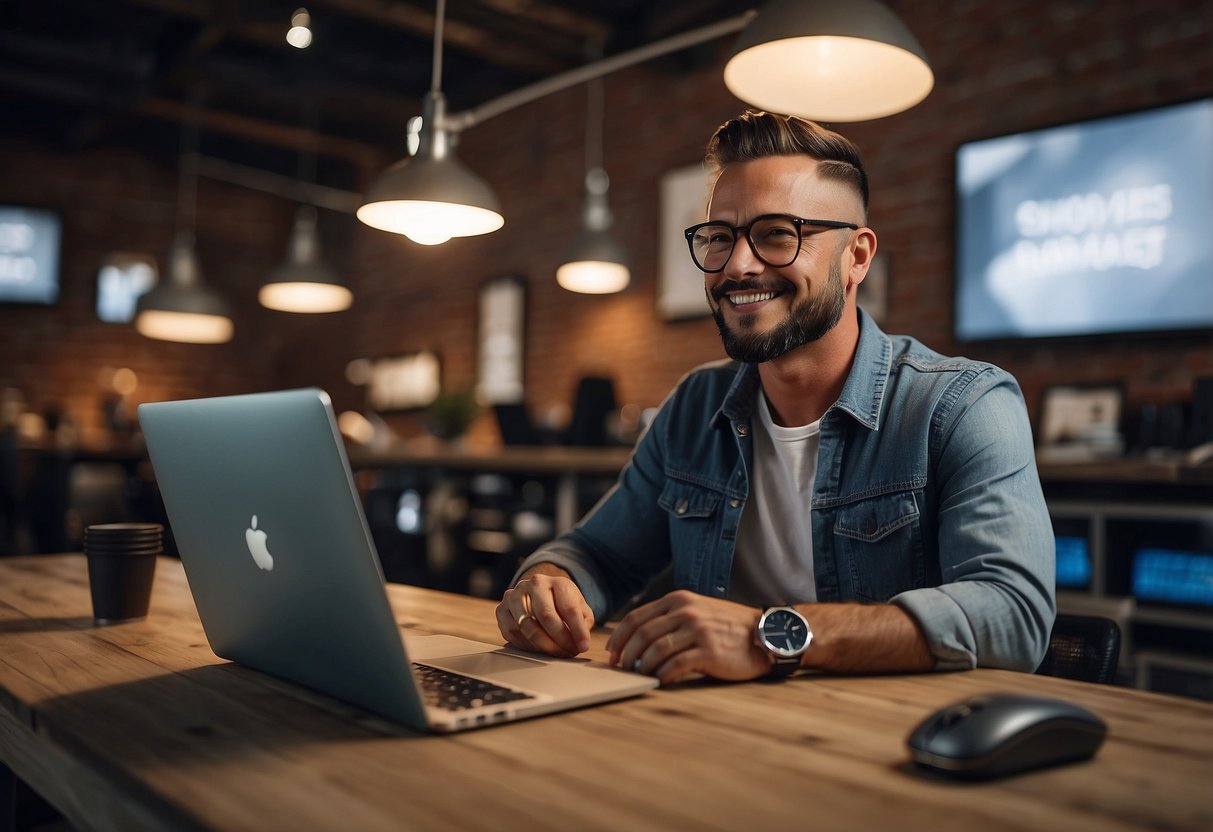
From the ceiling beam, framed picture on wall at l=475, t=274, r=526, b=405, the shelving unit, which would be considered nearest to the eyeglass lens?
the shelving unit

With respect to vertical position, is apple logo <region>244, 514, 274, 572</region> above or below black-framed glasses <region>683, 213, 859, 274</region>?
below

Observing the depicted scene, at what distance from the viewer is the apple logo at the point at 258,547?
89 cm

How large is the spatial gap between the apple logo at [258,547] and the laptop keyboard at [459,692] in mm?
181

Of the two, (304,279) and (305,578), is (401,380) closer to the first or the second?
(304,279)

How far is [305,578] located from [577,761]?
30 centimetres

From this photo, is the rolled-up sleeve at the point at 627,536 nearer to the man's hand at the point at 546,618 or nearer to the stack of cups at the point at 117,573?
the man's hand at the point at 546,618

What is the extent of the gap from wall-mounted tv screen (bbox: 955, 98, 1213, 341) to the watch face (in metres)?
3.29

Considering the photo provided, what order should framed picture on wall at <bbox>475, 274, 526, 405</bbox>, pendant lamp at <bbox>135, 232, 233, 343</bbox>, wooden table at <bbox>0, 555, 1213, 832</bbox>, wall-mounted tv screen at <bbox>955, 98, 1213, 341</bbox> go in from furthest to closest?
framed picture on wall at <bbox>475, 274, 526, 405</bbox> → pendant lamp at <bbox>135, 232, 233, 343</bbox> → wall-mounted tv screen at <bbox>955, 98, 1213, 341</bbox> → wooden table at <bbox>0, 555, 1213, 832</bbox>

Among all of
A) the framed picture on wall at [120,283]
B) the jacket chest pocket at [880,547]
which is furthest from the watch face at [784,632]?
the framed picture on wall at [120,283]

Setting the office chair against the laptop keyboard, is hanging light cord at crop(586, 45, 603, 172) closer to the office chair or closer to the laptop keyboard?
the office chair

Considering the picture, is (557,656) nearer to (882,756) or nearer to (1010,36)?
(882,756)

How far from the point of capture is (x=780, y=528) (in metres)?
1.46

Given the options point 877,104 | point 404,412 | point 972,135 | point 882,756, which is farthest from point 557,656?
point 404,412

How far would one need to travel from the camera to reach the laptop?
2.48 feet
